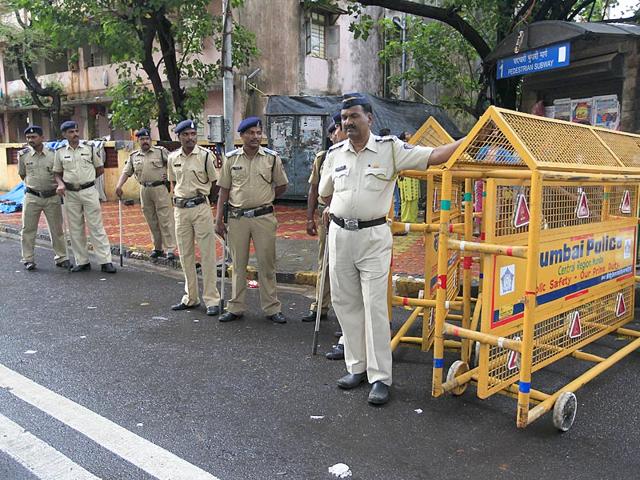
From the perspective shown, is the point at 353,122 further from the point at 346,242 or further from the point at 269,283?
the point at 269,283

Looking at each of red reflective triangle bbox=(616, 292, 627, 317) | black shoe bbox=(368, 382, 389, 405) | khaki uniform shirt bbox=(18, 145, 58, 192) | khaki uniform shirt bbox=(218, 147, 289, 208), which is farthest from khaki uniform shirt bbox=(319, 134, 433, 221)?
khaki uniform shirt bbox=(18, 145, 58, 192)

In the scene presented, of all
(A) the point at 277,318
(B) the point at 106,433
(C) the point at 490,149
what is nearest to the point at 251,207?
(A) the point at 277,318

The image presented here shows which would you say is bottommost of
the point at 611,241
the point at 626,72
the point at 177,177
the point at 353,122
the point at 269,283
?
the point at 269,283

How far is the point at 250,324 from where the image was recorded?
19.7 ft

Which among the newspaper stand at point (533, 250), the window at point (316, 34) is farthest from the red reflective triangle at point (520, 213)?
the window at point (316, 34)

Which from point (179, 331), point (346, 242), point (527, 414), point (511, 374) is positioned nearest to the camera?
point (527, 414)

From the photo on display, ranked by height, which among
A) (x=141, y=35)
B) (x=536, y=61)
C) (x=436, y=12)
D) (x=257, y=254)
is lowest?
(x=257, y=254)

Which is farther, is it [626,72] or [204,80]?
[204,80]

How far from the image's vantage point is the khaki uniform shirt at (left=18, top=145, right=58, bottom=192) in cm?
845

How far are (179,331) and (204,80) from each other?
9664mm

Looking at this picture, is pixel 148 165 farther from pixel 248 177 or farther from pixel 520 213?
pixel 520 213

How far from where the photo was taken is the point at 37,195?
28.2 feet

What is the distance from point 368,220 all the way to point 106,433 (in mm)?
2140

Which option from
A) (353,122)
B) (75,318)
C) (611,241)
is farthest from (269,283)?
(611,241)
